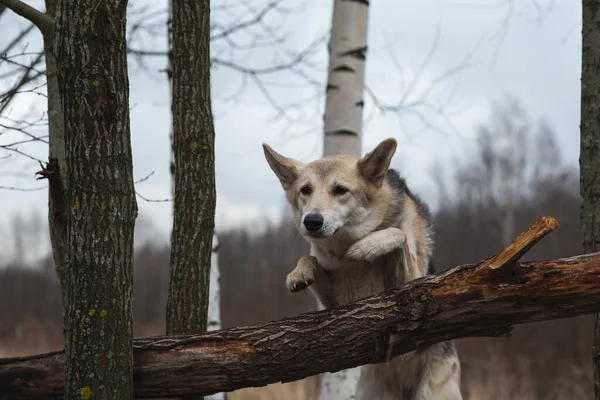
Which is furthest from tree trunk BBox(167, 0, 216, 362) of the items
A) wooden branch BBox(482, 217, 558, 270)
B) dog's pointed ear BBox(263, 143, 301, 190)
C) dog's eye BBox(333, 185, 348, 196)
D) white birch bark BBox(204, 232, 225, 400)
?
white birch bark BBox(204, 232, 225, 400)

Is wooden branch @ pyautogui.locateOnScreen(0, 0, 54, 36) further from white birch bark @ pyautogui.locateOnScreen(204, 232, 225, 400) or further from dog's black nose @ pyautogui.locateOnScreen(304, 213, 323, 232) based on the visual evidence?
white birch bark @ pyautogui.locateOnScreen(204, 232, 225, 400)

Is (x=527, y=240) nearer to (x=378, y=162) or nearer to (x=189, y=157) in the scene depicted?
(x=378, y=162)

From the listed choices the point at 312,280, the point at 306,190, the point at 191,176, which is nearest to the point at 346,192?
the point at 306,190

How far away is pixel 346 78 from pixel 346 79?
1 cm

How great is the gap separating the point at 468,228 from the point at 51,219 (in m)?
32.4

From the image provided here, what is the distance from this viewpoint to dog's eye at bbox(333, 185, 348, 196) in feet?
14.1

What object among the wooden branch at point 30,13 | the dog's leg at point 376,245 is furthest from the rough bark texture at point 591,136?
the wooden branch at point 30,13

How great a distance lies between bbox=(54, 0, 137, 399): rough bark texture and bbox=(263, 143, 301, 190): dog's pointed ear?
5.13 feet

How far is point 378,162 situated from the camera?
4352 mm

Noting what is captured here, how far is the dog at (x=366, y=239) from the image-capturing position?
4062mm

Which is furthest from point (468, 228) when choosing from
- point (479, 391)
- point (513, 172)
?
point (479, 391)

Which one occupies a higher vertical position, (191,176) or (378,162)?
(378,162)

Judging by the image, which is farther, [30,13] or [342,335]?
[30,13]

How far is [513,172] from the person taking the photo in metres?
35.1
